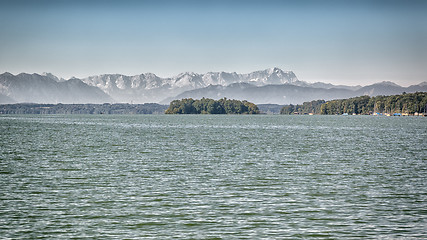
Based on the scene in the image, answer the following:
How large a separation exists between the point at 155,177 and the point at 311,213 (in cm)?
1408

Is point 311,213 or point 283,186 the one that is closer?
point 311,213

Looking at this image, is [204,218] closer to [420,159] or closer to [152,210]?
[152,210]

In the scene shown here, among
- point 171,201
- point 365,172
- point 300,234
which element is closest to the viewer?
point 300,234

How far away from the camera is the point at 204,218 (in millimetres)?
21391

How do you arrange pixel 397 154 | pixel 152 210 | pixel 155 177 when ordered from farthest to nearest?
pixel 397 154, pixel 155 177, pixel 152 210

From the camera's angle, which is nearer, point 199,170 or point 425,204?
point 425,204

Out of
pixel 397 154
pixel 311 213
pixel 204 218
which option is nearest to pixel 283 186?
pixel 311 213

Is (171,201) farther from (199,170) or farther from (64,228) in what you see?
(199,170)

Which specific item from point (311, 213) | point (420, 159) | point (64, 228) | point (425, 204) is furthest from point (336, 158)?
point (64, 228)

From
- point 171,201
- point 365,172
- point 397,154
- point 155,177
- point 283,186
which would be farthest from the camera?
point 397,154

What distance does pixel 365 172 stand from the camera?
121 ft

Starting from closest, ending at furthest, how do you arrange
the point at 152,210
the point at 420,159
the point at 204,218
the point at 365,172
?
the point at 204,218
the point at 152,210
the point at 365,172
the point at 420,159

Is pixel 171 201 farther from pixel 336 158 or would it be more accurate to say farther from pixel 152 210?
pixel 336 158

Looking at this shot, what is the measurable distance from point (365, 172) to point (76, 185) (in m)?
20.6
